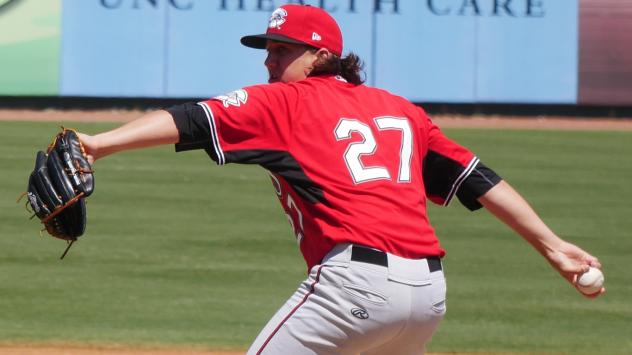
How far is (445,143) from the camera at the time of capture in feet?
→ 11.9

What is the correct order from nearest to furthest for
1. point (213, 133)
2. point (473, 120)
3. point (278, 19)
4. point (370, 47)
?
point (213, 133), point (278, 19), point (370, 47), point (473, 120)

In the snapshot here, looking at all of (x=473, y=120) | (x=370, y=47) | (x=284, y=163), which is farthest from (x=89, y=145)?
(x=473, y=120)

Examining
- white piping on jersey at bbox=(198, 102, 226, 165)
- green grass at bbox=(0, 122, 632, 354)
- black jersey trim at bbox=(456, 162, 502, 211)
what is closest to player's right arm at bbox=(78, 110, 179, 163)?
white piping on jersey at bbox=(198, 102, 226, 165)

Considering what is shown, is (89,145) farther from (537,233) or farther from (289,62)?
(537,233)

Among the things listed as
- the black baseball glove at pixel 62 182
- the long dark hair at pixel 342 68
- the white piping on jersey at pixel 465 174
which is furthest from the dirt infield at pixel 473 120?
the black baseball glove at pixel 62 182

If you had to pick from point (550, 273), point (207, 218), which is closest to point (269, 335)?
point (550, 273)

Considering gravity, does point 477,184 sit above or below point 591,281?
above

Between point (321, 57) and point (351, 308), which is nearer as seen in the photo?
point (351, 308)

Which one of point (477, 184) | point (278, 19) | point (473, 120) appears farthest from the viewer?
point (473, 120)

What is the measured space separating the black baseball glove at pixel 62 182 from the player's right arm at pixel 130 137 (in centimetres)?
4

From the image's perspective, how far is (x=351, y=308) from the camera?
3.14m

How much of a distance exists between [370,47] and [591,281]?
518 inches

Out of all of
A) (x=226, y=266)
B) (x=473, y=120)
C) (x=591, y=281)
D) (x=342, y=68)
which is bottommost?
(x=473, y=120)

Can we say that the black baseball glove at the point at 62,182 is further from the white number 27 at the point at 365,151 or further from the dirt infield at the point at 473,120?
the dirt infield at the point at 473,120
